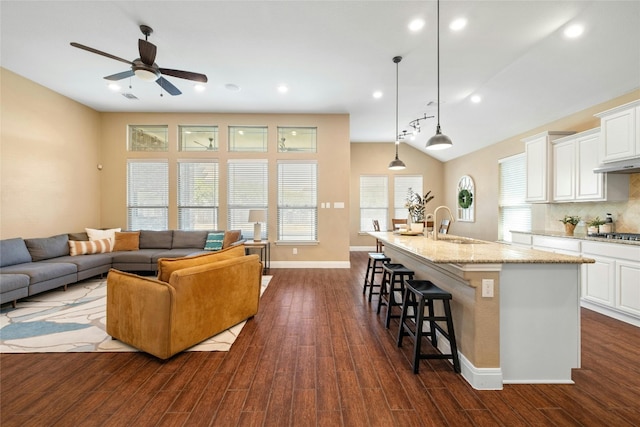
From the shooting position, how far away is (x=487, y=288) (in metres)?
1.90

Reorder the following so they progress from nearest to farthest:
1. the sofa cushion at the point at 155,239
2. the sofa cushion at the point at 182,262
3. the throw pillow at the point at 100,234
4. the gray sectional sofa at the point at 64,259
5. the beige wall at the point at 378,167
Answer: the sofa cushion at the point at 182,262 → the gray sectional sofa at the point at 64,259 → the throw pillow at the point at 100,234 → the sofa cushion at the point at 155,239 → the beige wall at the point at 378,167

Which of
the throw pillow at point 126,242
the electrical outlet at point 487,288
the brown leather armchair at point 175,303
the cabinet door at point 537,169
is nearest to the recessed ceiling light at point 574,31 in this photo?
the cabinet door at point 537,169

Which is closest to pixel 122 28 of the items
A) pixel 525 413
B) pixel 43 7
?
pixel 43 7

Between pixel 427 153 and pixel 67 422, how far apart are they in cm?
882

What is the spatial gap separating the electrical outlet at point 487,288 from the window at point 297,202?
13.4ft

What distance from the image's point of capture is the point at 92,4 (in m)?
2.73

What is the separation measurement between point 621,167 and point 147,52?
220 inches

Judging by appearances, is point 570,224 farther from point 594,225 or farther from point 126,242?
point 126,242

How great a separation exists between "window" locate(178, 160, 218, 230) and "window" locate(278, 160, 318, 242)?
1.48 metres

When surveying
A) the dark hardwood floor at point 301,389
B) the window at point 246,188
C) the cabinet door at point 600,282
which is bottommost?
the dark hardwood floor at point 301,389

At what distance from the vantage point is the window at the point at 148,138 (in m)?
5.73

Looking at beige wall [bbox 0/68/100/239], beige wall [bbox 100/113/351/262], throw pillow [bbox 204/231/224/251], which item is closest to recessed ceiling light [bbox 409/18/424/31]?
beige wall [bbox 100/113/351/262]

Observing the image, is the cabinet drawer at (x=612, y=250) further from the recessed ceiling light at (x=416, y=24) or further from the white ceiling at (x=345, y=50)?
the recessed ceiling light at (x=416, y=24)

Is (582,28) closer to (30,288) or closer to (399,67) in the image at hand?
(399,67)
